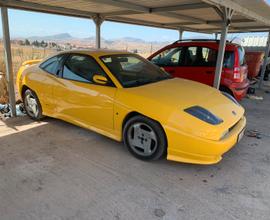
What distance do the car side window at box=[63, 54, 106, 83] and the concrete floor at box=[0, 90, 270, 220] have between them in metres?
1.01

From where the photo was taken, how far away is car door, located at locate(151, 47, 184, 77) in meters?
6.30

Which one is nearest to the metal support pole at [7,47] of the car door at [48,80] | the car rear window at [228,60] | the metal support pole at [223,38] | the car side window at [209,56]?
the car door at [48,80]

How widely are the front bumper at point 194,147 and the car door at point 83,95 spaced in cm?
101

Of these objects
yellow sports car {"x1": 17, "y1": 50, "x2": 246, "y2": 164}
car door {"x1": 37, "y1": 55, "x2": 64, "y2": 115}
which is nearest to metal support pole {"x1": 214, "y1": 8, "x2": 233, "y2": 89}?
yellow sports car {"x1": 17, "y1": 50, "x2": 246, "y2": 164}

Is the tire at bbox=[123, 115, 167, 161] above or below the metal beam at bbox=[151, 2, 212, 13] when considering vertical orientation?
below

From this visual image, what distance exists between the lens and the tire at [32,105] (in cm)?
473

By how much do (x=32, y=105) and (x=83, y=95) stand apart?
5.36 feet

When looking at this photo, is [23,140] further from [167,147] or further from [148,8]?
[148,8]

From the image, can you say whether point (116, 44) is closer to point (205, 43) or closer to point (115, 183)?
point (205, 43)

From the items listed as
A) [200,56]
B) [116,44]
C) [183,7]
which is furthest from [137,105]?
[116,44]

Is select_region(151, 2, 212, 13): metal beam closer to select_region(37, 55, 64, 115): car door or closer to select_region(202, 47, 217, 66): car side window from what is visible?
select_region(202, 47, 217, 66): car side window

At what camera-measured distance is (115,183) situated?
290cm

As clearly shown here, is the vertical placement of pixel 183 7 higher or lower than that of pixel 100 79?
higher

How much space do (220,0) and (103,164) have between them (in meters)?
3.33
